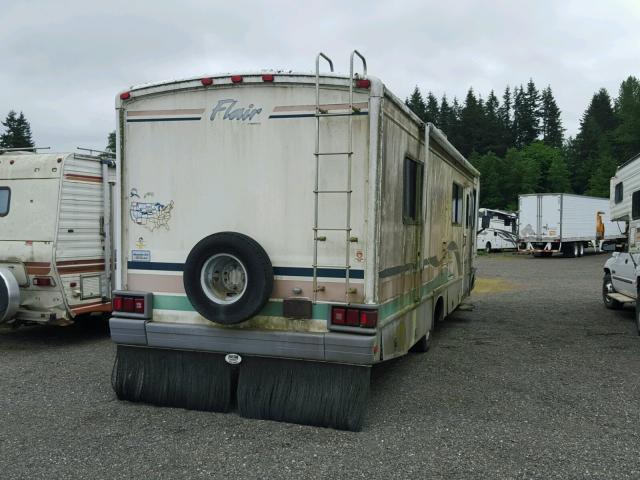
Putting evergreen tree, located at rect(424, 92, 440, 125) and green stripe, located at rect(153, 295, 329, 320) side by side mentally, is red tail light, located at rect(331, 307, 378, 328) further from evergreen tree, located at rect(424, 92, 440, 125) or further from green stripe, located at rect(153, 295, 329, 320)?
evergreen tree, located at rect(424, 92, 440, 125)

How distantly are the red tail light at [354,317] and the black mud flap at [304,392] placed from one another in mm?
348

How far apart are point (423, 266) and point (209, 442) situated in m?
2.95

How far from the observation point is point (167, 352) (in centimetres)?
509

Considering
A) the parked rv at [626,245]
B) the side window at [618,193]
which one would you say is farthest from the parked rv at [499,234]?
the side window at [618,193]

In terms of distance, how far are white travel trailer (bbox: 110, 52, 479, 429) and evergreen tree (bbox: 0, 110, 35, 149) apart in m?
61.8

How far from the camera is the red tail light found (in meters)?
4.45

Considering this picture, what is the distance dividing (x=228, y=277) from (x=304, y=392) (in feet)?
3.64

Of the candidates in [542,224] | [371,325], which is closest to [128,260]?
[371,325]

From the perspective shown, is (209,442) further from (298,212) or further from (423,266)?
(423,266)

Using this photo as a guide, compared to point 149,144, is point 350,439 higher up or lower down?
lower down

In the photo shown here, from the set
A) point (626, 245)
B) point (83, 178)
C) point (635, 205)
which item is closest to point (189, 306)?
point (83, 178)

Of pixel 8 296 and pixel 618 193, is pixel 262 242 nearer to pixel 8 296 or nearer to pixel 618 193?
pixel 8 296

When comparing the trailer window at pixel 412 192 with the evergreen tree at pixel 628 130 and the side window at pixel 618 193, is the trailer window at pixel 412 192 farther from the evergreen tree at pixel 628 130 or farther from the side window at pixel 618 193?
the evergreen tree at pixel 628 130

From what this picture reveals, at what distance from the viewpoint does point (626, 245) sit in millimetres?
10227
